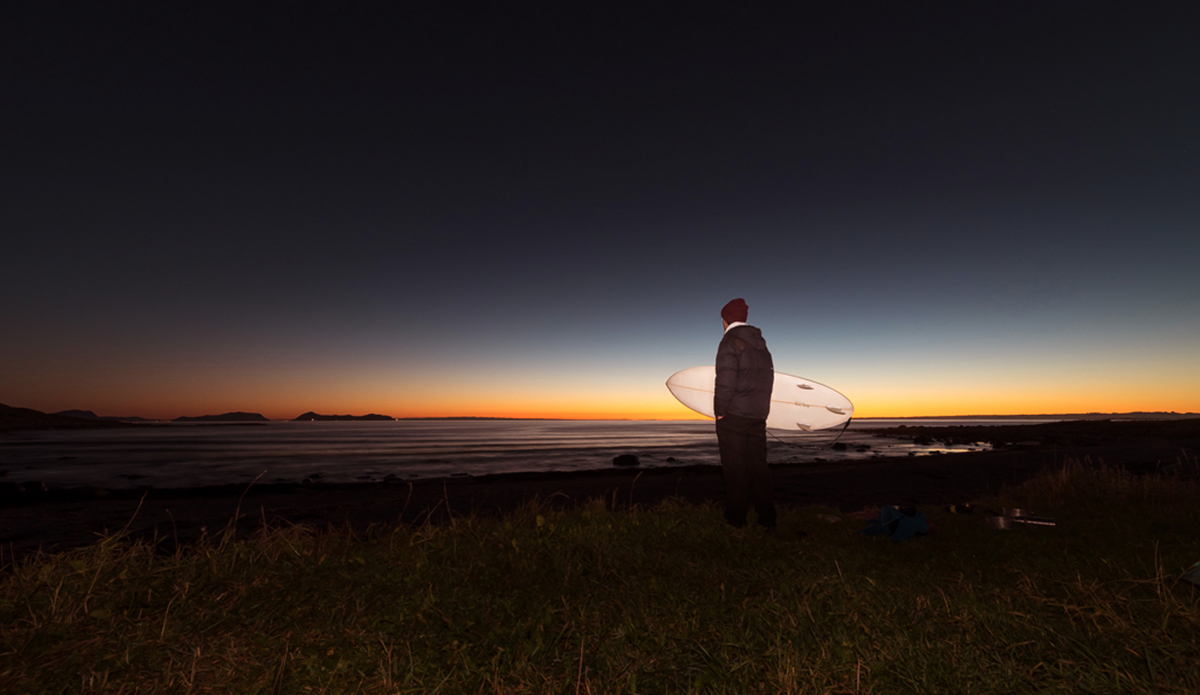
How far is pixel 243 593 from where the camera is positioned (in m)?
3.42

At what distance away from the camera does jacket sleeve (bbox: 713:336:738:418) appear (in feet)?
21.2

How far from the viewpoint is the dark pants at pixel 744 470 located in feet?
20.1

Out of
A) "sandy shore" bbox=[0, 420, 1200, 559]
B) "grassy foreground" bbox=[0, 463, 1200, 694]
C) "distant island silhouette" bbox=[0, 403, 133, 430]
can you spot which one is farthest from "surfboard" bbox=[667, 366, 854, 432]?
"distant island silhouette" bbox=[0, 403, 133, 430]

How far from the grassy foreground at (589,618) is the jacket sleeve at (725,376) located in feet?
6.30

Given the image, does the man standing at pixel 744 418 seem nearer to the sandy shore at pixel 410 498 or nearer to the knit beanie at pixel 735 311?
the knit beanie at pixel 735 311

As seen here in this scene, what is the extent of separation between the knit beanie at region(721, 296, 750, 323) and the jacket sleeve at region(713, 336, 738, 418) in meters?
0.52

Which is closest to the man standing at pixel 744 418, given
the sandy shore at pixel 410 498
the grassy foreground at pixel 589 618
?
the grassy foreground at pixel 589 618

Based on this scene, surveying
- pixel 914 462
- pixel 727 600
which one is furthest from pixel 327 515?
pixel 914 462

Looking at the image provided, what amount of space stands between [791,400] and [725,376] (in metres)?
4.60

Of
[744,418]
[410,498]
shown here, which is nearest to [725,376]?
[744,418]

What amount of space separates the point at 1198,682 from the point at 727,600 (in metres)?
2.21

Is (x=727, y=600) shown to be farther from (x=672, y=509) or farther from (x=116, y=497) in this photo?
(x=116, y=497)

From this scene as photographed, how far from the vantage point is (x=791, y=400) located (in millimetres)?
10328

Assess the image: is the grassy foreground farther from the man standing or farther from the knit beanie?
the knit beanie
